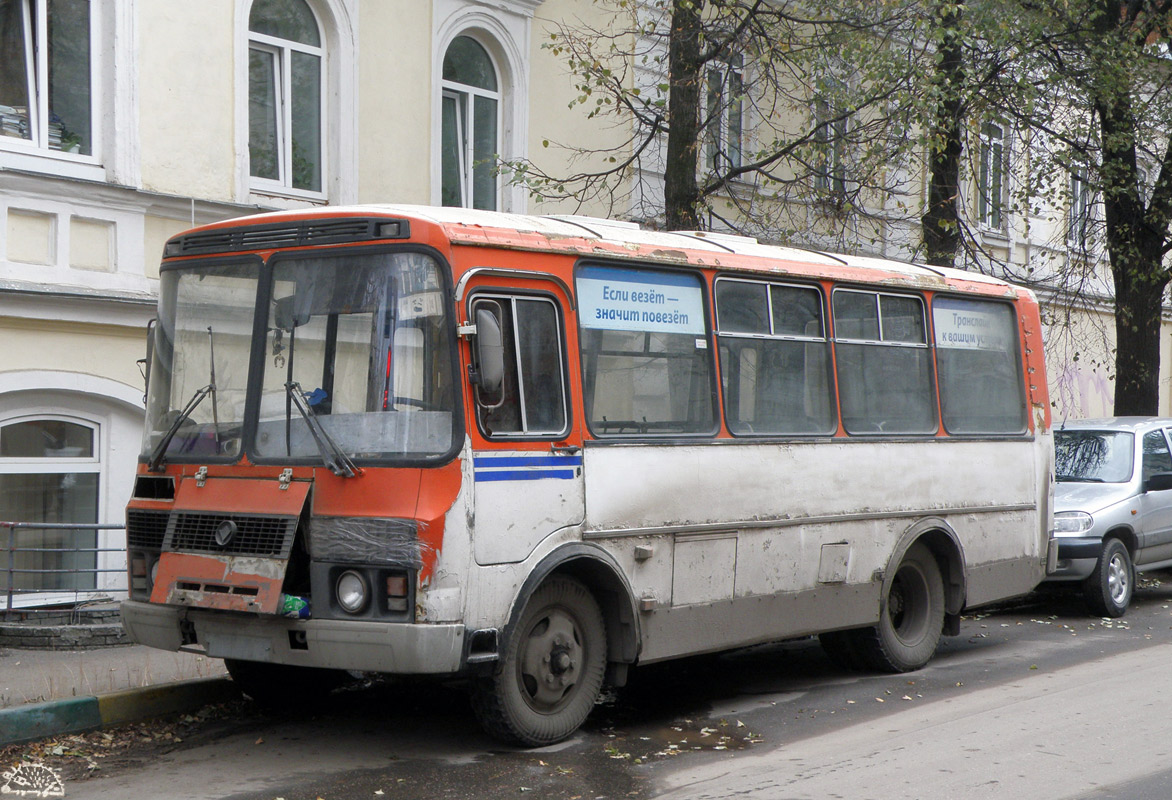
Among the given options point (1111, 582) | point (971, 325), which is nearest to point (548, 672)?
point (971, 325)

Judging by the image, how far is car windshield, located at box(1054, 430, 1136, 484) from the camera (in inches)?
520

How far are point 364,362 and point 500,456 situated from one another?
31.3 inches

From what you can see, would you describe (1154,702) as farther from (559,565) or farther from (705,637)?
(559,565)

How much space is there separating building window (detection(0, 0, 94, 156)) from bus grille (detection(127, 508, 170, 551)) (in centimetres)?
450

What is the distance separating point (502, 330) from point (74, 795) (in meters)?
2.91

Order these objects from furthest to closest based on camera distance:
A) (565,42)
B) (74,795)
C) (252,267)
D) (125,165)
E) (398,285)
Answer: (565,42) < (125,165) < (252,267) < (398,285) < (74,795)

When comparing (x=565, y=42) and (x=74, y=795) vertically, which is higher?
(x=565, y=42)

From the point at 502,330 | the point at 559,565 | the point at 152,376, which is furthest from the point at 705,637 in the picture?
the point at 152,376

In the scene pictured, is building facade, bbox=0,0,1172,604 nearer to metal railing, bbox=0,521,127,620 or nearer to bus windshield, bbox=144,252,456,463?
metal railing, bbox=0,521,127,620

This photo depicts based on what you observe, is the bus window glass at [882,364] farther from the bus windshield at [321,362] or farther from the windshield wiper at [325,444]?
the windshield wiper at [325,444]

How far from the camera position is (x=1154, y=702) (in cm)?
820

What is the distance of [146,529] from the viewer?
7340 millimetres

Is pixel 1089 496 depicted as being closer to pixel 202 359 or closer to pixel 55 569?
pixel 202 359

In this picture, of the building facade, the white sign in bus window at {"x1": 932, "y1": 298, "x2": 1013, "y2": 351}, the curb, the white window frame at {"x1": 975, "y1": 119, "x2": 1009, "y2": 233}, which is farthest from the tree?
the curb
